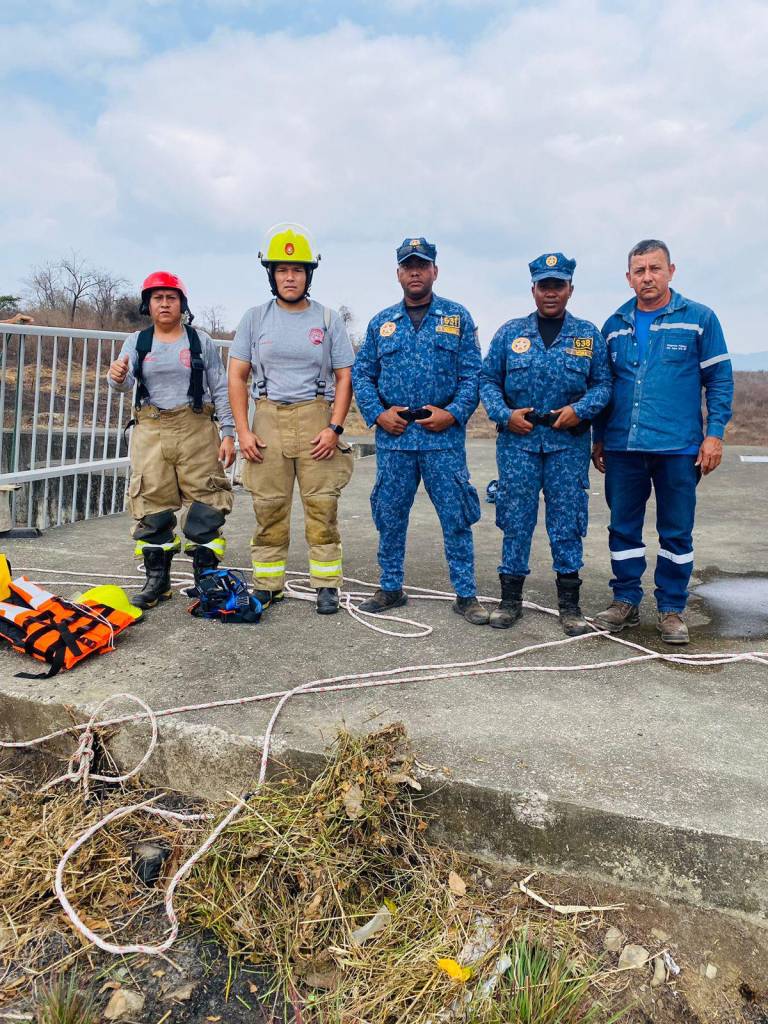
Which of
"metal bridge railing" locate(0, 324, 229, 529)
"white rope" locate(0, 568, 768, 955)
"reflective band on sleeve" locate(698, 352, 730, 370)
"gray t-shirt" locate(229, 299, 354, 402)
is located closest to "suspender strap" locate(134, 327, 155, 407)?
"gray t-shirt" locate(229, 299, 354, 402)

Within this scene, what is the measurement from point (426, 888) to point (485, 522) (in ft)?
15.3

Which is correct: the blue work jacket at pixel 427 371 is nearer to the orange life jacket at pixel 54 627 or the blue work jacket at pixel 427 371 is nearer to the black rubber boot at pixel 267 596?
the black rubber boot at pixel 267 596

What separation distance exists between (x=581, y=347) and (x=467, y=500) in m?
0.97

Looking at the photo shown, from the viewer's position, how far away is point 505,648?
3557 mm

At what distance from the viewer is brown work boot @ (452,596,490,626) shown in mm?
3908

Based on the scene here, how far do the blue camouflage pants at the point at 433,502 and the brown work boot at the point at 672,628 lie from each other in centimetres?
98

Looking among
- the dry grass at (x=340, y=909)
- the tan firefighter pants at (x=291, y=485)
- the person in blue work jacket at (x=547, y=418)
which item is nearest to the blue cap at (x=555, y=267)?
the person in blue work jacket at (x=547, y=418)

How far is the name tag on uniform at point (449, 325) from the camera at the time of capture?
3.96 metres

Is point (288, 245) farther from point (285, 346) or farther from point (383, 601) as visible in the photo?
point (383, 601)

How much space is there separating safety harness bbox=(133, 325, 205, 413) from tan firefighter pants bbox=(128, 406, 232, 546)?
8cm

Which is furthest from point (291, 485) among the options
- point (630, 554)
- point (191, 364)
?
point (630, 554)

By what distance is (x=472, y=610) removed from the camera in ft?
13.0

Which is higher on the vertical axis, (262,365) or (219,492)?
(262,365)

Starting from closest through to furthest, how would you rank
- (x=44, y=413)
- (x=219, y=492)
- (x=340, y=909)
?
(x=340, y=909), (x=219, y=492), (x=44, y=413)
